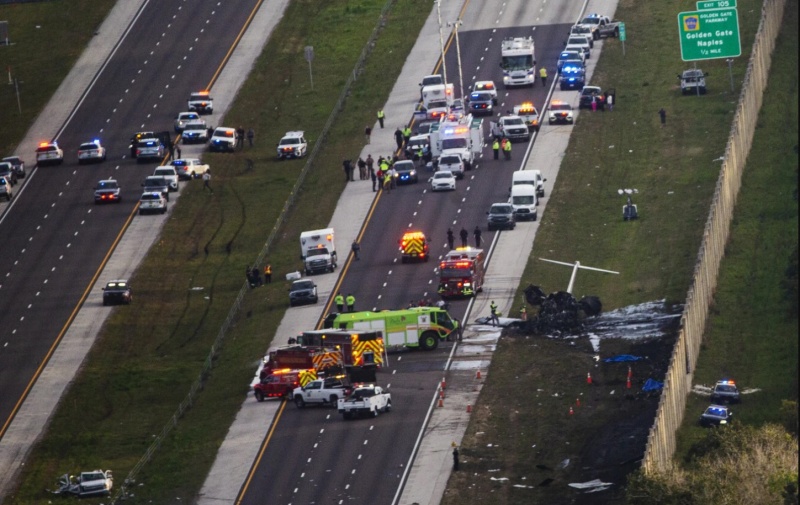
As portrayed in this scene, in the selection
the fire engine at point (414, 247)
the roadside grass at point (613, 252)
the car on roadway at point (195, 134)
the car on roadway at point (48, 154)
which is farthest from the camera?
the car on roadway at point (195, 134)

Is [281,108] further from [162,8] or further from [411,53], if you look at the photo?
[162,8]

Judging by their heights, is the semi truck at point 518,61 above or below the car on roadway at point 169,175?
above

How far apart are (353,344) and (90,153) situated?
165ft

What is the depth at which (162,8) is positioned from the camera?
184000mm

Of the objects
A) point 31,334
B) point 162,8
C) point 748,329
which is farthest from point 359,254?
point 162,8

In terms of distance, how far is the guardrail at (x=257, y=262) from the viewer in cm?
10494

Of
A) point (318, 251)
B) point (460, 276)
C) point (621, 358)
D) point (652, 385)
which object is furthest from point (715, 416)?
point (318, 251)

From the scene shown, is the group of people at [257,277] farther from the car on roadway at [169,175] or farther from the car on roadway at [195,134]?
the car on roadway at [195,134]

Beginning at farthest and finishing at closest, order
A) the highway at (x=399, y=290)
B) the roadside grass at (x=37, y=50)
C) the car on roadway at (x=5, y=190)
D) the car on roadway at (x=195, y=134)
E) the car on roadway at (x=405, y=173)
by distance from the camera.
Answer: the roadside grass at (x=37, y=50)
the car on roadway at (x=195, y=134)
the car on roadway at (x=5, y=190)
the car on roadway at (x=405, y=173)
the highway at (x=399, y=290)

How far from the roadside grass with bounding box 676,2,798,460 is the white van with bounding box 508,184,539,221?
12880mm

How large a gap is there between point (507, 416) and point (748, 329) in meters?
14.4

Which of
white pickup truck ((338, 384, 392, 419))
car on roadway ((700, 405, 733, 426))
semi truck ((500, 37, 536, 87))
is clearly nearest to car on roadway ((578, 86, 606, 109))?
semi truck ((500, 37, 536, 87))

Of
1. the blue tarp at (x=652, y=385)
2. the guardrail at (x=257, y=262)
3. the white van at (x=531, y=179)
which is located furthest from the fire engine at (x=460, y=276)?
the blue tarp at (x=652, y=385)

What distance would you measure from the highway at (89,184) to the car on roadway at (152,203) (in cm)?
123
